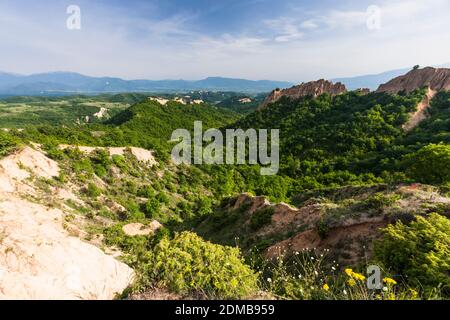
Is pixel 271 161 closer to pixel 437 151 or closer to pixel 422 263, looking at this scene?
pixel 437 151

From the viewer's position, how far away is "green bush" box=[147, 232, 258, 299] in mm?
6164

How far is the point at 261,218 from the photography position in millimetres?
21672

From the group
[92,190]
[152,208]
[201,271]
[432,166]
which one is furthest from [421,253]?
[92,190]

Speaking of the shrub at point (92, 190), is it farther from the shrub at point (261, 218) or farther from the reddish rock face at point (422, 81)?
the reddish rock face at point (422, 81)

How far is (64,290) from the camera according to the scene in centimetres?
750

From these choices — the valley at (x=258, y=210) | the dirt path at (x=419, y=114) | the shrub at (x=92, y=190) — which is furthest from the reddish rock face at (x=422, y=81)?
the shrub at (x=92, y=190)

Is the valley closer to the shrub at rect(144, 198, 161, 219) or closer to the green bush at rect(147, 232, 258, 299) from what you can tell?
the green bush at rect(147, 232, 258, 299)

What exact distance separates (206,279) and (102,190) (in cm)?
2795

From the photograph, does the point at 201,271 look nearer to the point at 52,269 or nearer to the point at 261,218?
the point at 52,269

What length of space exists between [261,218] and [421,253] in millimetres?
14139

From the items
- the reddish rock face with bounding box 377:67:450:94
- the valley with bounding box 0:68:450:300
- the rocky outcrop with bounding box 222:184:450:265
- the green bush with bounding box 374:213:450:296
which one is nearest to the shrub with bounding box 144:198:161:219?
the valley with bounding box 0:68:450:300

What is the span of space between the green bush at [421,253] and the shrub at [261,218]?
469 inches

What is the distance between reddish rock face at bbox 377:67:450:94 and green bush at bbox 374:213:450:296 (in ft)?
217
